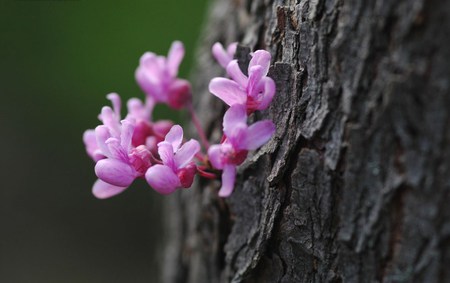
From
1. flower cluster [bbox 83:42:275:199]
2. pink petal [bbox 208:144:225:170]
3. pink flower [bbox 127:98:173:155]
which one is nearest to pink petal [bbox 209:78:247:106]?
flower cluster [bbox 83:42:275:199]

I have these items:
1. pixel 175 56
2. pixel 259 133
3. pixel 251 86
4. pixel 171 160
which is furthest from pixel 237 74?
pixel 175 56

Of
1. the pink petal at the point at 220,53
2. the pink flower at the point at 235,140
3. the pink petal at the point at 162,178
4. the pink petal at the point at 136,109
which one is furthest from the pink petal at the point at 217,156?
the pink petal at the point at 136,109

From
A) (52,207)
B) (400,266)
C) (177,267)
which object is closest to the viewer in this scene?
(400,266)

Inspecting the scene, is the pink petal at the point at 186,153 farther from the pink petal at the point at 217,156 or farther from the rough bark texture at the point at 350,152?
the rough bark texture at the point at 350,152

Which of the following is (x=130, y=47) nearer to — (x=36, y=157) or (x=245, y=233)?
(x=36, y=157)

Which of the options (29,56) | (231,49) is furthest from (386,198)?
(29,56)

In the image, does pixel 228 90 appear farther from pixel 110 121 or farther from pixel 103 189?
pixel 103 189

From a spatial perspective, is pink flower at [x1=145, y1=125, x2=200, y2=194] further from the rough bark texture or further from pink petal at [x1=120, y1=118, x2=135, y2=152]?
the rough bark texture
